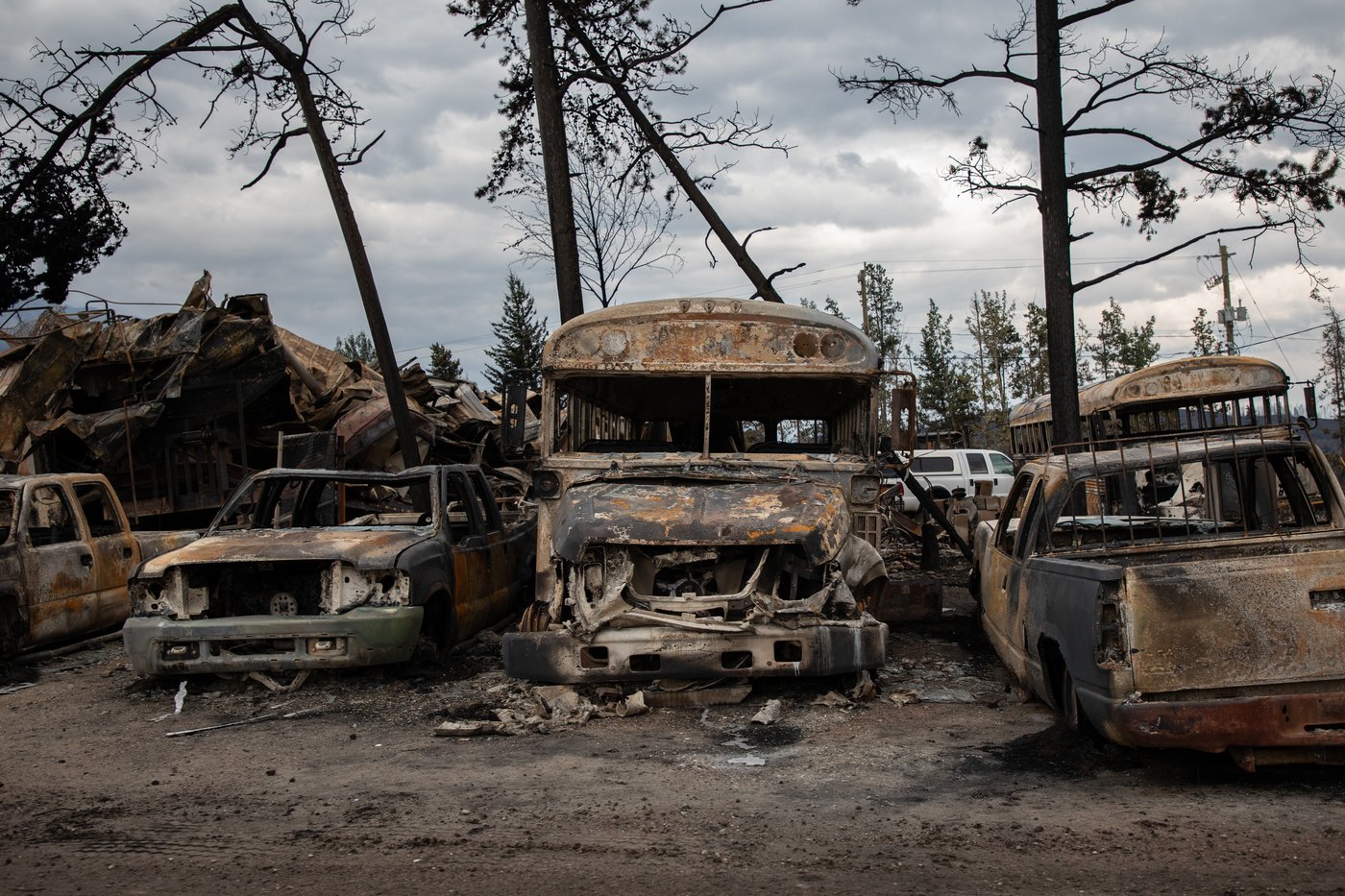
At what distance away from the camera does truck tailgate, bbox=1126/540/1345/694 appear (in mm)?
4508

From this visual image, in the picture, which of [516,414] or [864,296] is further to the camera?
[864,296]

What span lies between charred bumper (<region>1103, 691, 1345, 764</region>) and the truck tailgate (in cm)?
9

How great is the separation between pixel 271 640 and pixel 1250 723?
18.5ft

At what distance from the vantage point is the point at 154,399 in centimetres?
1400

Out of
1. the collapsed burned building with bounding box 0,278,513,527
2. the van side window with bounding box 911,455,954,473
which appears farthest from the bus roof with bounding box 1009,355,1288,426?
the collapsed burned building with bounding box 0,278,513,527

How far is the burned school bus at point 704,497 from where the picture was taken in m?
6.32

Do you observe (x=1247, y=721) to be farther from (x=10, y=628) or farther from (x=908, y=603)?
(x=10, y=628)

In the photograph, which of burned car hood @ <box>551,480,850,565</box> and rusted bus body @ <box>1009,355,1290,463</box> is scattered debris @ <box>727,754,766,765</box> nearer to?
burned car hood @ <box>551,480,850,565</box>

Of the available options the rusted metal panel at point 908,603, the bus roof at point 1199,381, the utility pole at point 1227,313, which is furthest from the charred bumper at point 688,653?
the utility pole at point 1227,313

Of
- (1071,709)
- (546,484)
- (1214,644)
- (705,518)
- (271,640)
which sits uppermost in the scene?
(546,484)

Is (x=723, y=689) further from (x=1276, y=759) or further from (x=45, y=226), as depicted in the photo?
(x=45, y=226)

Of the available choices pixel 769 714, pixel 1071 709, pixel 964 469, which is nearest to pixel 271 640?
pixel 769 714

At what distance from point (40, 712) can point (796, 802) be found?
5.18 m

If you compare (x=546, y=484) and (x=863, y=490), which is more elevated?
(x=546, y=484)
